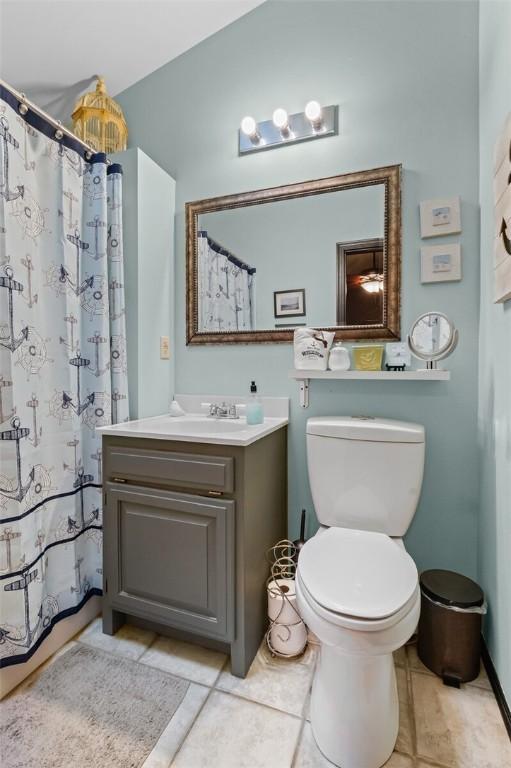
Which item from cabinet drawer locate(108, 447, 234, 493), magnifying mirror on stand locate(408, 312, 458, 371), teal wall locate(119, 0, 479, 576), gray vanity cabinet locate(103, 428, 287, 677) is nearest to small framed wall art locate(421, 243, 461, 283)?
teal wall locate(119, 0, 479, 576)

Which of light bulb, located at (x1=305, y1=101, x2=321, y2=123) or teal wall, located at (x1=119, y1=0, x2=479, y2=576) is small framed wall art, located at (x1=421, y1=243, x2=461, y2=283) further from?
light bulb, located at (x1=305, y1=101, x2=321, y2=123)

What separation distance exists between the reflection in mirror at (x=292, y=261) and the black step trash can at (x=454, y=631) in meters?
1.08

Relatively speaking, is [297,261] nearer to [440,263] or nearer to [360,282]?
[360,282]

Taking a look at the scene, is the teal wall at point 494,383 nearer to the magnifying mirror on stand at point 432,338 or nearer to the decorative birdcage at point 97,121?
the magnifying mirror on stand at point 432,338

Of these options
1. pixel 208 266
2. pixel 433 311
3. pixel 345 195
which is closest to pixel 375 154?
pixel 345 195

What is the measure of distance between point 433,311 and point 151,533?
144cm

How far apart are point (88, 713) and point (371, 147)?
2.37m

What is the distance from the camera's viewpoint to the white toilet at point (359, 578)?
0.92 m

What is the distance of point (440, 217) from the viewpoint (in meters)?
1.47

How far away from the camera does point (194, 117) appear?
1892 millimetres

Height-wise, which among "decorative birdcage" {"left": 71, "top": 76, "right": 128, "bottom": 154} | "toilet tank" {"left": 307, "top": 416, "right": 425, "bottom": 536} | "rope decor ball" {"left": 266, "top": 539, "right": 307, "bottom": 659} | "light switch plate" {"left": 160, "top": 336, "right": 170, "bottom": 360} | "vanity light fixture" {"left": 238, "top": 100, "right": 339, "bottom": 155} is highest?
"decorative birdcage" {"left": 71, "top": 76, "right": 128, "bottom": 154}

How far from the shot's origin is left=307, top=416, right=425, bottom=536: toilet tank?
1355 mm

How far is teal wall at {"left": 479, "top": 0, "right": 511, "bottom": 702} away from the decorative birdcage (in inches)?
64.3

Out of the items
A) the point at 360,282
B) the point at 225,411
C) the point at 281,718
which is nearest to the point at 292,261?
the point at 360,282
